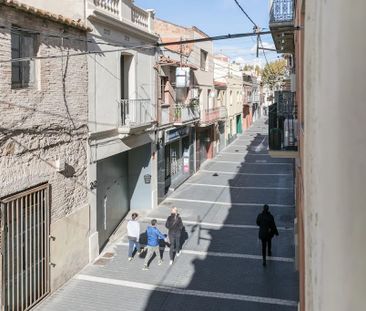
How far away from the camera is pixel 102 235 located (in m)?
15.1

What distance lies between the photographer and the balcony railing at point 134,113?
1600 cm

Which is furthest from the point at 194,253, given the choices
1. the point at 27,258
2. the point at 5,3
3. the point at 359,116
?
the point at 359,116

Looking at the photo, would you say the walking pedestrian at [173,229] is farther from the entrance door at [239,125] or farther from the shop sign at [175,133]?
the entrance door at [239,125]

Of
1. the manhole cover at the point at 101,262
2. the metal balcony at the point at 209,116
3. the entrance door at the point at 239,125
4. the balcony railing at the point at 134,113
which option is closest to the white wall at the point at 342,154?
the manhole cover at the point at 101,262

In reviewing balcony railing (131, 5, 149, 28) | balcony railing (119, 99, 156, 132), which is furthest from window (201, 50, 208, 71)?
balcony railing (119, 99, 156, 132)

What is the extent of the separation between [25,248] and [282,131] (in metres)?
6.88

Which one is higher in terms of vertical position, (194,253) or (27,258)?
(27,258)

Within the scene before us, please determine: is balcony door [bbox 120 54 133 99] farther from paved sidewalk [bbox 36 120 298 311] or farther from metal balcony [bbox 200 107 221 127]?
metal balcony [bbox 200 107 221 127]

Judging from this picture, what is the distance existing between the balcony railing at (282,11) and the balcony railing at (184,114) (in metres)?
9.30

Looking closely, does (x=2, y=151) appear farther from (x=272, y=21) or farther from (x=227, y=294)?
(x=272, y=21)

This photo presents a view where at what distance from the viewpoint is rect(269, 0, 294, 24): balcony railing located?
14148 mm

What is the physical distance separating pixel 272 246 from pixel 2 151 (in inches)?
361

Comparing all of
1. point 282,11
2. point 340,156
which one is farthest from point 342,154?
point 282,11

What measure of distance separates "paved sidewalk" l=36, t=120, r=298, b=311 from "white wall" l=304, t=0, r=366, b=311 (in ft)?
26.8
